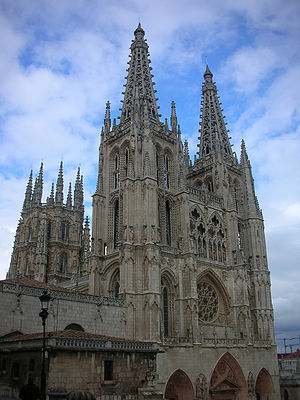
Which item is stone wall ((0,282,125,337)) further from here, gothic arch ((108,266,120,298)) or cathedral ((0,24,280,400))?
gothic arch ((108,266,120,298))

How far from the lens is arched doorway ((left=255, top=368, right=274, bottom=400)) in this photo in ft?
117

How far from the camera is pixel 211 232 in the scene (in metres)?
37.3

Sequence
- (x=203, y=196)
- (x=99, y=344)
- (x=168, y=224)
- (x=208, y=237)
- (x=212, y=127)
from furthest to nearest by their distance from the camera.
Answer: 1. (x=212, y=127)
2. (x=203, y=196)
3. (x=208, y=237)
4. (x=168, y=224)
5. (x=99, y=344)

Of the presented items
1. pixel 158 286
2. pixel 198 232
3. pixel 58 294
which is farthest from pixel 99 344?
pixel 198 232

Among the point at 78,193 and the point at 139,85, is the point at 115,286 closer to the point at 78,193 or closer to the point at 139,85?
the point at 139,85

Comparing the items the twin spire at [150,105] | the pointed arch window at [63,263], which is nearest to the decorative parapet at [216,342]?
the twin spire at [150,105]

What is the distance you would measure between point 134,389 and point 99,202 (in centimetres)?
1897

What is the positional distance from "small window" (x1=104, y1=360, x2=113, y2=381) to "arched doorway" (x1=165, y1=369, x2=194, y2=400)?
11.7 metres

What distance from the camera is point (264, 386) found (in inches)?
1419

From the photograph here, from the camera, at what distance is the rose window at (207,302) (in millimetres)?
34344

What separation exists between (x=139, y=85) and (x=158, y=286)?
20007 millimetres

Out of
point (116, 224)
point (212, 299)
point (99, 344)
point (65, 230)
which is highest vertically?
point (65, 230)

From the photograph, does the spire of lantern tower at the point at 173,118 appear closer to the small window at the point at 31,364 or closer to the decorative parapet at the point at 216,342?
the decorative parapet at the point at 216,342

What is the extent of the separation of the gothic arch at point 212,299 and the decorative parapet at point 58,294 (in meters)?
8.97
